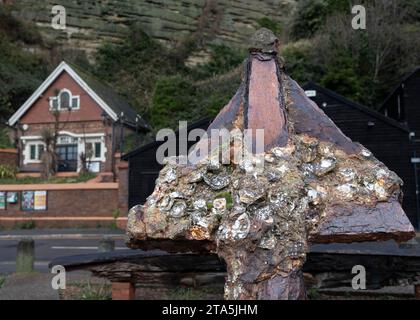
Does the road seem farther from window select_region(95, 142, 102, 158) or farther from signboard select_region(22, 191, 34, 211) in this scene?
window select_region(95, 142, 102, 158)

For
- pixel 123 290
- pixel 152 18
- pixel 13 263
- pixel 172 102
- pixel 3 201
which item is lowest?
pixel 13 263

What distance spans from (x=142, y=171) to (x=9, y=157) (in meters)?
12.0

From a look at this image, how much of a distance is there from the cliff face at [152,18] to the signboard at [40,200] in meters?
23.7

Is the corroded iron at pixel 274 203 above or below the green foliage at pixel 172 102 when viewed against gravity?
below

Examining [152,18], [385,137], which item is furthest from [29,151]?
[152,18]

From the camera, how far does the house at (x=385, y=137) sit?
1850 centimetres

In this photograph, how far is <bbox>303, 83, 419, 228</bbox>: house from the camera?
18.5 m

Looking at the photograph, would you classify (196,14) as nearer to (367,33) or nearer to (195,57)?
(195,57)

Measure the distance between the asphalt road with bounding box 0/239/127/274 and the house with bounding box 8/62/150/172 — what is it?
39.5 feet

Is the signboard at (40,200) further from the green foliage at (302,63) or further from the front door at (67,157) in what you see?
the green foliage at (302,63)

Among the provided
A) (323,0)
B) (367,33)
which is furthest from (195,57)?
(367,33)

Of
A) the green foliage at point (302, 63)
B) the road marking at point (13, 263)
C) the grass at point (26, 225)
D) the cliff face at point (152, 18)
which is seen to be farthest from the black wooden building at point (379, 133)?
the cliff face at point (152, 18)

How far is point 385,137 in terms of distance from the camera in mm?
18719

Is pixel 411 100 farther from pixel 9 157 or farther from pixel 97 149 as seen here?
pixel 9 157
